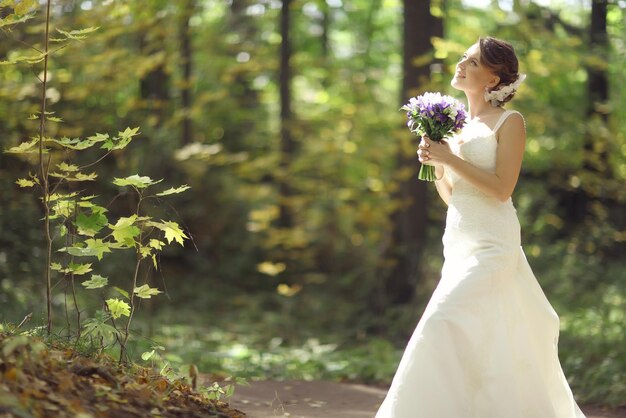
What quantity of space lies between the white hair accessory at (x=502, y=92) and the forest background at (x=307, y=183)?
3.06 m

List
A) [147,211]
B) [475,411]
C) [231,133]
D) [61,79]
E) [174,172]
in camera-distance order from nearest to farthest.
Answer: [475,411] < [61,79] < [147,211] < [174,172] < [231,133]

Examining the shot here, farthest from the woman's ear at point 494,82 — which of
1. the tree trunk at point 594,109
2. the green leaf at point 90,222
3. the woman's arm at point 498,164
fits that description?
the tree trunk at point 594,109

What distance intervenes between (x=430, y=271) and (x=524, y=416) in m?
5.90

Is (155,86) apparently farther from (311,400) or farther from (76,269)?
(76,269)

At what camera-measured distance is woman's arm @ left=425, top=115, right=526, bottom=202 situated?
4.42 m

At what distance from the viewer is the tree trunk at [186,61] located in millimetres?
10910

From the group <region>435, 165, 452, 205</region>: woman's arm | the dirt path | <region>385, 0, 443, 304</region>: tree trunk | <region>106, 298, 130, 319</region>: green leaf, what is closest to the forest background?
<region>385, 0, 443, 304</region>: tree trunk

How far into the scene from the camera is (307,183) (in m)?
12.5

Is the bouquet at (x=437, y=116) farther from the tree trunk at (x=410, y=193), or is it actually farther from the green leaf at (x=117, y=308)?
the tree trunk at (x=410, y=193)

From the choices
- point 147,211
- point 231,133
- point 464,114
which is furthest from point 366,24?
point 464,114

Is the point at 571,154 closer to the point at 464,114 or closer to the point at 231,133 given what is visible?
the point at 231,133

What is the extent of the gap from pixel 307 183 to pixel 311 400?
644 centimetres

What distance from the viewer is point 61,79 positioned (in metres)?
9.99

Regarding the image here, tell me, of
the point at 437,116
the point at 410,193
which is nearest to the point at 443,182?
the point at 437,116
